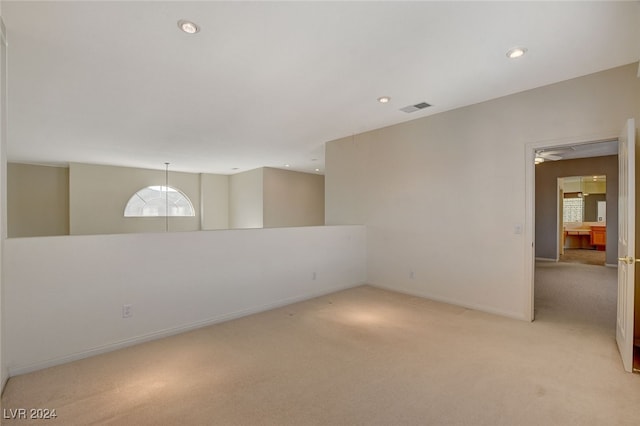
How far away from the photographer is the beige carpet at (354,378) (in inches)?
74.3

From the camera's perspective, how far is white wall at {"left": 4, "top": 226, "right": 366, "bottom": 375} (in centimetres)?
239

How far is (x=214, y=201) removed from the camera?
10.2 meters

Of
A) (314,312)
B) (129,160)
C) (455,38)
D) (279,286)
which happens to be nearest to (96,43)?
(455,38)

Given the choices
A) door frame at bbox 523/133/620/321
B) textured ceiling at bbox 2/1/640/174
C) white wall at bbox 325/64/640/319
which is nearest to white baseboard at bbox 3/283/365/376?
white wall at bbox 325/64/640/319

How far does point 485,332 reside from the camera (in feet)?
10.4

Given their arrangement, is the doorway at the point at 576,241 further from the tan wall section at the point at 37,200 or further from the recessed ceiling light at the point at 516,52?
the tan wall section at the point at 37,200

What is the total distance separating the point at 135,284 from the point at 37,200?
298 inches

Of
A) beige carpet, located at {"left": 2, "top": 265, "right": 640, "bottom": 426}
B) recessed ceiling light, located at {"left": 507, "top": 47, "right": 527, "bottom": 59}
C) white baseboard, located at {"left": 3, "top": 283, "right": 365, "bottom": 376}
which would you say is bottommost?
beige carpet, located at {"left": 2, "top": 265, "right": 640, "bottom": 426}

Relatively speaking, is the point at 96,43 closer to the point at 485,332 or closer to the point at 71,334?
the point at 71,334

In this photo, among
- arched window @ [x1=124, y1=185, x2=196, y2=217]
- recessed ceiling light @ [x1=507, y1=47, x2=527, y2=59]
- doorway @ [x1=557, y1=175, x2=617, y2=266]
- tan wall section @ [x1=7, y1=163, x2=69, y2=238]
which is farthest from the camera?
arched window @ [x1=124, y1=185, x2=196, y2=217]

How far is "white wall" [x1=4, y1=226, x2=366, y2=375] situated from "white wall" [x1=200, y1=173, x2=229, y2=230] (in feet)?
21.8

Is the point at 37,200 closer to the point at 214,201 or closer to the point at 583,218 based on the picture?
the point at 214,201

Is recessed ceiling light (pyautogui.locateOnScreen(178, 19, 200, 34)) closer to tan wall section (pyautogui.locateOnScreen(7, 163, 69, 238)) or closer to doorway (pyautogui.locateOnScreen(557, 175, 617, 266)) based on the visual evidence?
tan wall section (pyautogui.locateOnScreen(7, 163, 69, 238))

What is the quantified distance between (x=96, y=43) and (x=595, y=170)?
380 inches
